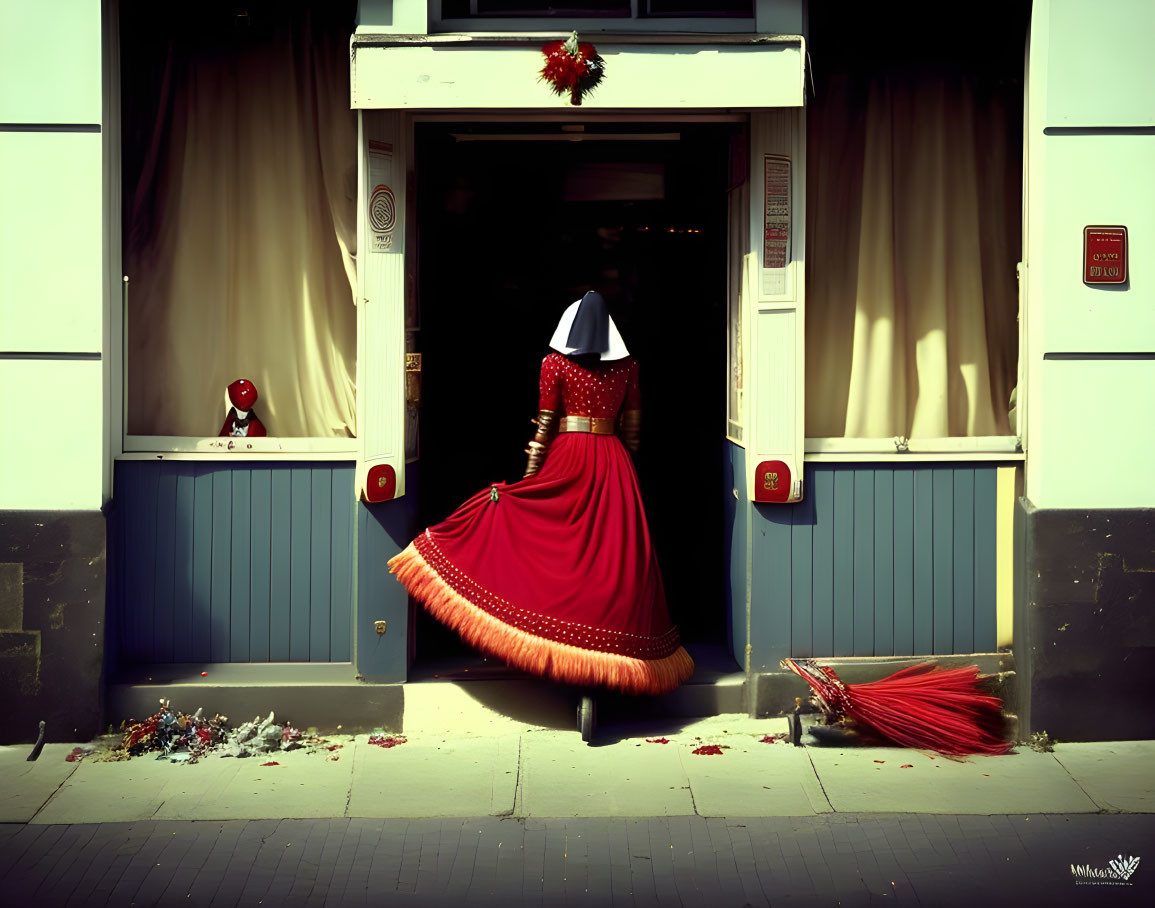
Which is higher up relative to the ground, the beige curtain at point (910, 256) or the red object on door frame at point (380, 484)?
the beige curtain at point (910, 256)

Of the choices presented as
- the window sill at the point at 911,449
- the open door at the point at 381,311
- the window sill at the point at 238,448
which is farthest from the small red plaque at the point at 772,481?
the window sill at the point at 238,448

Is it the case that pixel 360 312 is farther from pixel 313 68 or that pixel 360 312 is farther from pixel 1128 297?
pixel 1128 297

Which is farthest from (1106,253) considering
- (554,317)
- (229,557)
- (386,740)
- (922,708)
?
(229,557)

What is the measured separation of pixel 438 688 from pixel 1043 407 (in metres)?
3.28

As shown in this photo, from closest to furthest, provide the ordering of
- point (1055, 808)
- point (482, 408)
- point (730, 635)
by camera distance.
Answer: point (1055, 808), point (730, 635), point (482, 408)

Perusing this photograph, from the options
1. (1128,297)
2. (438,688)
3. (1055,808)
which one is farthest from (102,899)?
(1128,297)

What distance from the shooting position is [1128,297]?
603cm

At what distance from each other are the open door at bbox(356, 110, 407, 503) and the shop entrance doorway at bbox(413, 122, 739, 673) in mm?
1723

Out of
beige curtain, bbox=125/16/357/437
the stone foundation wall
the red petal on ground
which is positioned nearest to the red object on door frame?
beige curtain, bbox=125/16/357/437

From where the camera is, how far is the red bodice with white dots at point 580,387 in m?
6.39

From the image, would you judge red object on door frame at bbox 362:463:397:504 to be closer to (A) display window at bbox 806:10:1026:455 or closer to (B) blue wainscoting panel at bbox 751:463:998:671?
(B) blue wainscoting panel at bbox 751:463:998:671

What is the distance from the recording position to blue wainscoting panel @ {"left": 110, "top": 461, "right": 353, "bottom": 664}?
6375mm

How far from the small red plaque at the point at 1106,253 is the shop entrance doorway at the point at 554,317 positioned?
8.26 feet

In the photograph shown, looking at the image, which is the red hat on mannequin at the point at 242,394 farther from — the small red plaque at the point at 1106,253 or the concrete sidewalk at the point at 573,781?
the small red plaque at the point at 1106,253
